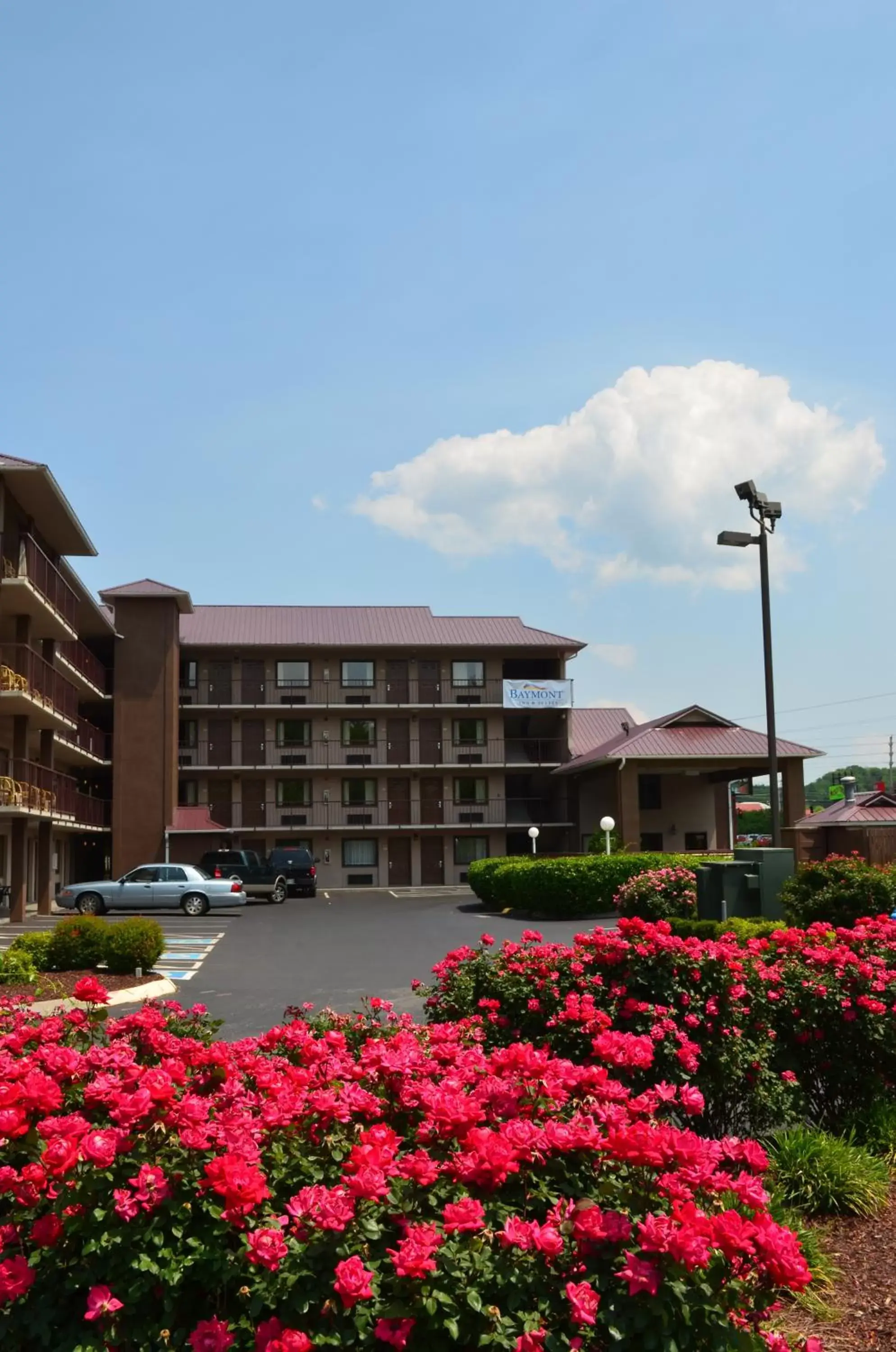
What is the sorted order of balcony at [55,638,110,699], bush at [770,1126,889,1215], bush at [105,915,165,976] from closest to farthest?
bush at [770,1126,889,1215]
bush at [105,915,165,976]
balcony at [55,638,110,699]

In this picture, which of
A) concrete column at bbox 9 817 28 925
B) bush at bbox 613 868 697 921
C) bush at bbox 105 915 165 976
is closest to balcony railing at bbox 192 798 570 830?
concrete column at bbox 9 817 28 925

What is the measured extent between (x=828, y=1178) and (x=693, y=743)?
34873 millimetres

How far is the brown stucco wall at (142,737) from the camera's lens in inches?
1742

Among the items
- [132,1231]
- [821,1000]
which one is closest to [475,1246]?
[132,1231]

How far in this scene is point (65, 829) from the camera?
3912cm

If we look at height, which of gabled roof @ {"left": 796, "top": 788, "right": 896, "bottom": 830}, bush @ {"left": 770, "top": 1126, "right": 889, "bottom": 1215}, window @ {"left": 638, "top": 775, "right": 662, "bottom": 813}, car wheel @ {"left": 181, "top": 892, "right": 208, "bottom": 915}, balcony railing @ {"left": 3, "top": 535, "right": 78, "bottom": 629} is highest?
balcony railing @ {"left": 3, "top": 535, "right": 78, "bottom": 629}

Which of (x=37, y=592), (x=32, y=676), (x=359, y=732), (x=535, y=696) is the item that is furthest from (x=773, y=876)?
(x=359, y=732)

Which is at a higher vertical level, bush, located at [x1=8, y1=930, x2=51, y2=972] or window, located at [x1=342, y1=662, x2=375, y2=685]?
window, located at [x1=342, y1=662, x2=375, y2=685]

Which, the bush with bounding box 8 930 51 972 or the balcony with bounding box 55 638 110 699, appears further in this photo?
the balcony with bounding box 55 638 110 699

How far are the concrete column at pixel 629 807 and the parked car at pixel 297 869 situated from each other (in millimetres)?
12555

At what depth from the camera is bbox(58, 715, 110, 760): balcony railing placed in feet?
127

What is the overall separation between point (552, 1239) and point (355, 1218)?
55 cm

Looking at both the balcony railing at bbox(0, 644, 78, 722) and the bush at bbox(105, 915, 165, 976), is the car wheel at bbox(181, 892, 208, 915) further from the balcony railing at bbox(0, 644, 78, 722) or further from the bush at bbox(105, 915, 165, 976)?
the bush at bbox(105, 915, 165, 976)

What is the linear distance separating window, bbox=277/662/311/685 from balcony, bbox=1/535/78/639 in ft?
58.1
